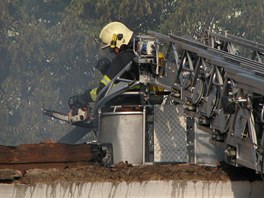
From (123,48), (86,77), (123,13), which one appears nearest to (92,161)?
(123,48)

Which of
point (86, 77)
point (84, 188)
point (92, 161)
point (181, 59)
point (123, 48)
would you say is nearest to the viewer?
point (84, 188)

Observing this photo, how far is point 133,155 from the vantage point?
1162 centimetres

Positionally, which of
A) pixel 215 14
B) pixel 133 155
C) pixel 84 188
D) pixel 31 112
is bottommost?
pixel 84 188

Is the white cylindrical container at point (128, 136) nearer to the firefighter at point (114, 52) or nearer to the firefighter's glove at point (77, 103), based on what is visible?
the firefighter at point (114, 52)

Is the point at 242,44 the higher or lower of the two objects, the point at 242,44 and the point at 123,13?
the lower

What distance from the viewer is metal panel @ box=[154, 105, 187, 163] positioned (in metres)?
11.7

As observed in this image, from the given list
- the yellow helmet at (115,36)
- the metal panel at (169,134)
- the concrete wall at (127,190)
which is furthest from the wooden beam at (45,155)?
the yellow helmet at (115,36)

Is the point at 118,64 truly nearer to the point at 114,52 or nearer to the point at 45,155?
the point at 114,52

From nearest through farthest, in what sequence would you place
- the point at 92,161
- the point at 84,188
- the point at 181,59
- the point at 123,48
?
the point at 84,188 < the point at 92,161 < the point at 181,59 < the point at 123,48

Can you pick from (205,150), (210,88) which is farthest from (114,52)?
(210,88)

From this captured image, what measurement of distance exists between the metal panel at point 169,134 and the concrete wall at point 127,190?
9.75 ft

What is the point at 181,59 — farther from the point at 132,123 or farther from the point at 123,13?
the point at 123,13

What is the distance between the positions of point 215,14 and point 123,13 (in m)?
2.92

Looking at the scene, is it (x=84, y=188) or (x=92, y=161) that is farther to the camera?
(x=92, y=161)
